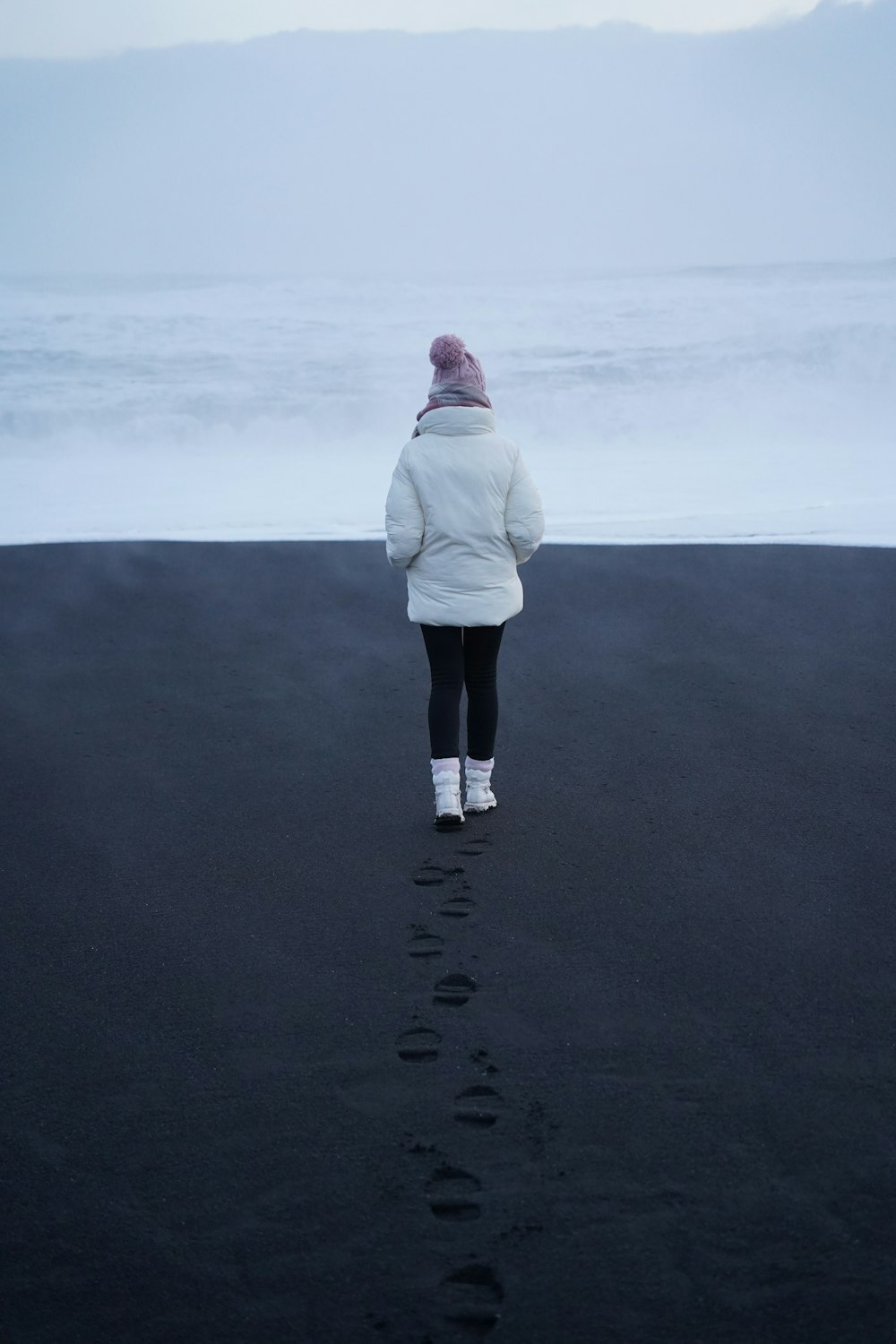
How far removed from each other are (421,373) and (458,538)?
17512 millimetres

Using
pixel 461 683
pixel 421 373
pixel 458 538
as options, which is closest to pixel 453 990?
pixel 461 683

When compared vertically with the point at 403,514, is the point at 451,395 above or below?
above

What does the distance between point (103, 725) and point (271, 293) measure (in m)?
18.7

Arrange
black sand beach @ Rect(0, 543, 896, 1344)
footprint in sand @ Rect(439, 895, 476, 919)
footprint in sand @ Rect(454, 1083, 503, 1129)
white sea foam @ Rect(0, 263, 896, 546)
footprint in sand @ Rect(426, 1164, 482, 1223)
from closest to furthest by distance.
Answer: black sand beach @ Rect(0, 543, 896, 1344) → footprint in sand @ Rect(426, 1164, 482, 1223) → footprint in sand @ Rect(454, 1083, 503, 1129) → footprint in sand @ Rect(439, 895, 476, 919) → white sea foam @ Rect(0, 263, 896, 546)

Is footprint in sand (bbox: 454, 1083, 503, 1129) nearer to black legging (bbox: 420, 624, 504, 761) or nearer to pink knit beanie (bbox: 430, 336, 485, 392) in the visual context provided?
black legging (bbox: 420, 624, 504, 761)

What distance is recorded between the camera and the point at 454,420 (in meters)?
3.54

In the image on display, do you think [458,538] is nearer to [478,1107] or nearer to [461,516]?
[461,516]

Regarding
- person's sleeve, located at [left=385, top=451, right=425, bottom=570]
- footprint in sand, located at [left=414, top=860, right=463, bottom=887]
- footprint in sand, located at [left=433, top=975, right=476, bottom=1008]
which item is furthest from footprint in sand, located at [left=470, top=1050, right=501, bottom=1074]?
person's sleeve, located at [left=385, top=451, right=425, bottom=570]

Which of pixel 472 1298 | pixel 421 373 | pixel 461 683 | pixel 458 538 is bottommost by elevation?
pixel 472 1298

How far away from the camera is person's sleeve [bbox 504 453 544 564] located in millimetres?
3658

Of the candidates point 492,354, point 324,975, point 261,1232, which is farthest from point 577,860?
point 492,354

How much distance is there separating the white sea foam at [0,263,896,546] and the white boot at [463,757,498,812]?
9250mm

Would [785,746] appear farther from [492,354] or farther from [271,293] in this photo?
[271,293]

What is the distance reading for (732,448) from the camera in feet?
50.9
